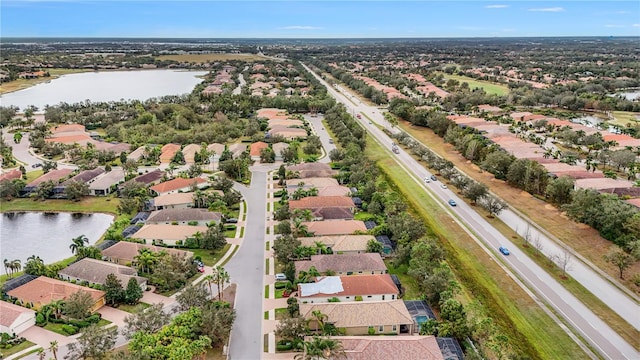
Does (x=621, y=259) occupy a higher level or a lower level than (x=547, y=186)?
lower

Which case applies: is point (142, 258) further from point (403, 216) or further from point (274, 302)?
point (403, 216)

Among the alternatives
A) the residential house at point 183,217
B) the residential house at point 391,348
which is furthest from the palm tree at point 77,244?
the residential house at point 391,348

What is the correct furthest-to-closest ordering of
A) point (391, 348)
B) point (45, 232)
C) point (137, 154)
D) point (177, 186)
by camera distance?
point (137, 154) < point (177, 186) < point (45, 232) < point (391, 348)

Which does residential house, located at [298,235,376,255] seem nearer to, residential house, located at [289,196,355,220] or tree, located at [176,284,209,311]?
residential house, located at [289,196,355,220]

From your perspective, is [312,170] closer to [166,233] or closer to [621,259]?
[166,233]

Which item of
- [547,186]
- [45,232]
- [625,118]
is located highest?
[625,118]

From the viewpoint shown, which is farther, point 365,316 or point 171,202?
point 171,202

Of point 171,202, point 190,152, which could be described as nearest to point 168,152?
point 190,152
